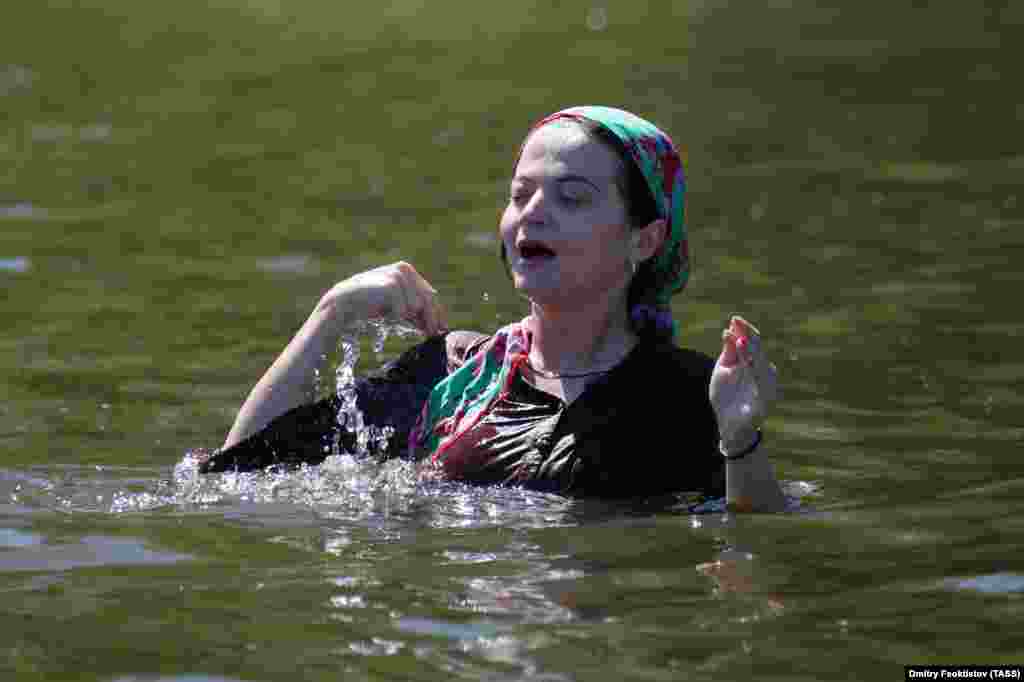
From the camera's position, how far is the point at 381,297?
7355mm

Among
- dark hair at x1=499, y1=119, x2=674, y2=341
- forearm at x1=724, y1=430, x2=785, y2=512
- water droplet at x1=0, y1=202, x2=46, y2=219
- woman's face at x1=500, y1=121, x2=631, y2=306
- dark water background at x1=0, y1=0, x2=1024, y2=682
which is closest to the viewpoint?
dark water background at x1=0, y1=0, x2=1024, y2=682

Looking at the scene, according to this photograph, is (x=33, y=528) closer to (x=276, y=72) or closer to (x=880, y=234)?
(x=880, y=234)

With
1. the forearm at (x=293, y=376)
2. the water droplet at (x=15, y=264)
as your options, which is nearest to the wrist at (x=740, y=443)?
the forearm at (x=293, y=376)

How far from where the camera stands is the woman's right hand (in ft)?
24.1

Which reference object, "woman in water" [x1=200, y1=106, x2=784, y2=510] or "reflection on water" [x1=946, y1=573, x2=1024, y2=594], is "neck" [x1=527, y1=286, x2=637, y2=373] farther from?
"reflection on water" [x1=946, y1=573, x2=1024, y2=594]

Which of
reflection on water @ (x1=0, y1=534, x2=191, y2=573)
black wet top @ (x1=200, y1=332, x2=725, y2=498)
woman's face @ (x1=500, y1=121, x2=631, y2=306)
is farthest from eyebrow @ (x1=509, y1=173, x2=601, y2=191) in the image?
reflection on water @ (x1=0, y1=534, x2=191, y2=573)

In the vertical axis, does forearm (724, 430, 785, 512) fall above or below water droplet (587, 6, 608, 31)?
below

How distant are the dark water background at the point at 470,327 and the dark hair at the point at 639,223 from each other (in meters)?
0.63

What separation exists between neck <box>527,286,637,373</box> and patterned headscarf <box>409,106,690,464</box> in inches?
3.3

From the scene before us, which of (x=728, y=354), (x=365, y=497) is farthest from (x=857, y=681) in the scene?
(x=365, y=497)

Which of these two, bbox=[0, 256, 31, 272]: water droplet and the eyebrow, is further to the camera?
bbox=[0, 256, 31, 272]: water droplet

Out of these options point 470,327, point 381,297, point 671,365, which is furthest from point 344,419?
point 470,327

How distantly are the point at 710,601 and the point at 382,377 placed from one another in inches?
77.7

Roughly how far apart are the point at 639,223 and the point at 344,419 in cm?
129
